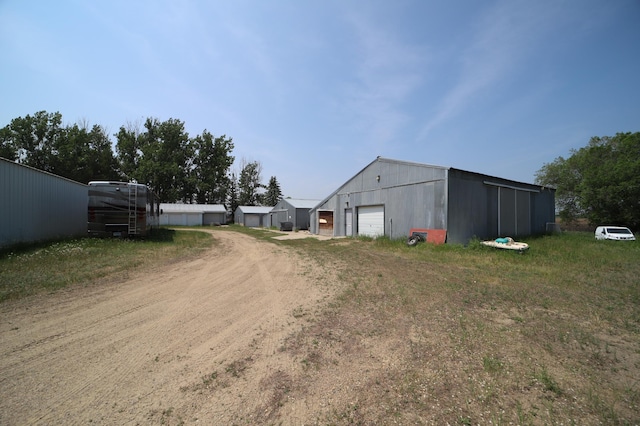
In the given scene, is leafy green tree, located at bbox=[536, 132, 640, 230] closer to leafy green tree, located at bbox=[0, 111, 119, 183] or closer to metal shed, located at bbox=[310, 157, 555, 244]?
metal shed, located at bbox=[310, 157, 555, 244]

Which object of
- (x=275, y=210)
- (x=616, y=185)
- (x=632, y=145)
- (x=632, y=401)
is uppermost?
(x=632, y=145)

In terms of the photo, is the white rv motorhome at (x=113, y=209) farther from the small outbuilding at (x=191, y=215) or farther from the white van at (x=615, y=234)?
the white van at (x=615, y=234)

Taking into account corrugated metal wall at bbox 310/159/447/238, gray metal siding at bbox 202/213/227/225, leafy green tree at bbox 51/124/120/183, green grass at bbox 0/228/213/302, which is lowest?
green grass at bbox 0/228/213/302

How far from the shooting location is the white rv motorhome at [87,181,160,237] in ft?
47.0

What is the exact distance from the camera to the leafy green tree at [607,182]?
2888cm

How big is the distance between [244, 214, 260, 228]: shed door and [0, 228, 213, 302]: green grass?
34.0m

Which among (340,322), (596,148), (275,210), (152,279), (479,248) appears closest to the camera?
(340,322)

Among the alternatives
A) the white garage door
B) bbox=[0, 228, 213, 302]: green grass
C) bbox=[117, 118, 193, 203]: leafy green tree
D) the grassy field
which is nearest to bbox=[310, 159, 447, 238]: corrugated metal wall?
the white garage door

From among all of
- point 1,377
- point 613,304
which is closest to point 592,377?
point 613,304

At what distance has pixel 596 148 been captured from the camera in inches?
1435

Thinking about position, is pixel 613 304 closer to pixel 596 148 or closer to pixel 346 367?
pixel 346 367

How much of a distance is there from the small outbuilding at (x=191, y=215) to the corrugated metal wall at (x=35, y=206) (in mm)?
27273

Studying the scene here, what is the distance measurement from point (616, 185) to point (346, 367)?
1592 inches

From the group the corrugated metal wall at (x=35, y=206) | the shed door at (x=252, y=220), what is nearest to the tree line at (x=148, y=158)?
the shed door at (x=252, y=220)
